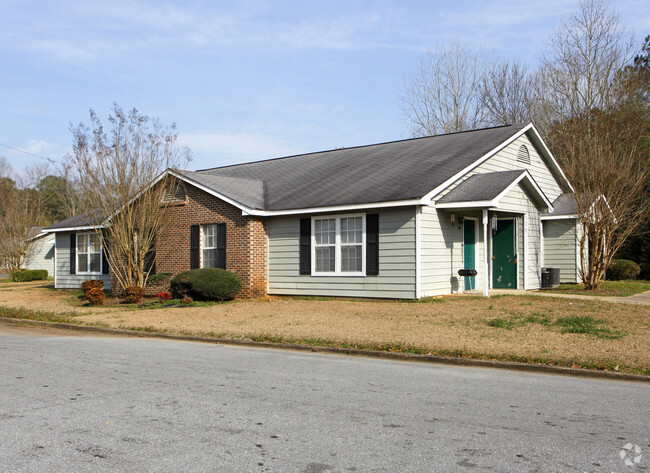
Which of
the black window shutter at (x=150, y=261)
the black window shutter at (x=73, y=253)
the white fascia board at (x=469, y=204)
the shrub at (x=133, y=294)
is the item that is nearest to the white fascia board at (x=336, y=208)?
the white fascia board at (x=469, y=204)

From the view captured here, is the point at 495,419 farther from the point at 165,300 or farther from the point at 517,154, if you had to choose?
the point at 517,154

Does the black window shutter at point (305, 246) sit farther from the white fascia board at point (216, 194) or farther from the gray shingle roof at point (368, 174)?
the white fascia board at point (216, 194)

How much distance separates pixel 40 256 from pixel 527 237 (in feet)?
123

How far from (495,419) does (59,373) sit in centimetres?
593

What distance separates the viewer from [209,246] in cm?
2056

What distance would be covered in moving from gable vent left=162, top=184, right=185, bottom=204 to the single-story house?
55mm

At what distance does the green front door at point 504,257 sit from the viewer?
64.9 feet

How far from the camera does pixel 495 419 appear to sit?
19.9 ft

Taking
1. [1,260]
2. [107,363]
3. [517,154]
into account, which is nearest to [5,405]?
[107,363]

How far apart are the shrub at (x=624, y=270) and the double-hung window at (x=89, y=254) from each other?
21.8 meters

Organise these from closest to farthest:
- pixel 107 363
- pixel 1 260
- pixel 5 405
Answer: pixel 5 405, pixel 107 363, pixel 1 260

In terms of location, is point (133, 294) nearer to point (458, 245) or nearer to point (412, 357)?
point (458, 245)

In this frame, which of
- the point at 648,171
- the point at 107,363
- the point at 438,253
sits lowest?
the point at 107,363

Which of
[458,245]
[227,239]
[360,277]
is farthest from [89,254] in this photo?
[458,245]
